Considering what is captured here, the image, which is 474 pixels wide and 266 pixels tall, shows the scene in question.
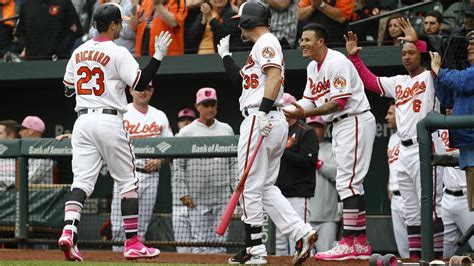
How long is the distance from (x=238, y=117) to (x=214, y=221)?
324 cm

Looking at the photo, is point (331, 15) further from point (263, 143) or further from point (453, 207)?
point (263, 143)

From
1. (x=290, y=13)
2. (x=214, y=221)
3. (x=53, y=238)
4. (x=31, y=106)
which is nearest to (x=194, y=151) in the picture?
(x=214, y=221)

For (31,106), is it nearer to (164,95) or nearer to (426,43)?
(164,95)

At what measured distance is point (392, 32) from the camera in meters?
12.1

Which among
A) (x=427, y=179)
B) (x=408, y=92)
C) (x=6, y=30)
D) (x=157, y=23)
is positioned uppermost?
(x=6, y=30)

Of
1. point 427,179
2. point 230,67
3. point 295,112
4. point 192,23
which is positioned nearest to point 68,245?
point 230,67

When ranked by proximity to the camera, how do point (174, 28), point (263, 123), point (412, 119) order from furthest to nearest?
point (174, 28), point (412, 119), point (263, 123)

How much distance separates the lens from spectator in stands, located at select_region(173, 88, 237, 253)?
10.8 meters

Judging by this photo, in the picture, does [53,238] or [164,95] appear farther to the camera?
[164,95]

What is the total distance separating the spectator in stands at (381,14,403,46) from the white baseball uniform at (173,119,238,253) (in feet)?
8.76

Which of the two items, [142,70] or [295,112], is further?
[295,112]

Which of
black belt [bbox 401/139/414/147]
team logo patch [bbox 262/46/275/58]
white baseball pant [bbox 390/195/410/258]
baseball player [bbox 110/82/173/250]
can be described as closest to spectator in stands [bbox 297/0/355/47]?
baseball player [bbox 110/82/173/250]

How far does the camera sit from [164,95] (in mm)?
14336

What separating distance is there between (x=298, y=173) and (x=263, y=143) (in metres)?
2.24
